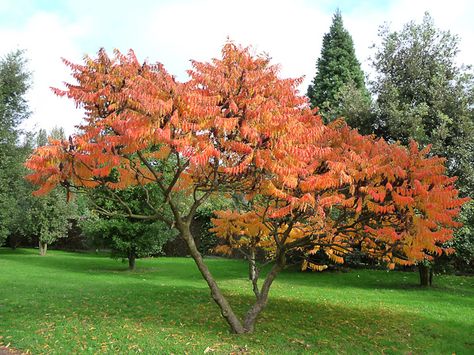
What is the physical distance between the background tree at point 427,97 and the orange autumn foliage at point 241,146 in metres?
8.18

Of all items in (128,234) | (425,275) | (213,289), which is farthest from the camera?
(128,234)

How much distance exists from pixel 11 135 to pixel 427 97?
22.8 m

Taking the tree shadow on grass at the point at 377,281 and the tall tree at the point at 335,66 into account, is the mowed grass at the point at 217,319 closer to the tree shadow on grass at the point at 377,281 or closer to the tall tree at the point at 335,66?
the tree shadow on grass at the point at 377,281

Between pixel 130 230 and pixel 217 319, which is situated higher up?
pixel 130 230

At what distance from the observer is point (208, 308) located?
10641mm

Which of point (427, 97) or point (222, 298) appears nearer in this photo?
point (222, 298)

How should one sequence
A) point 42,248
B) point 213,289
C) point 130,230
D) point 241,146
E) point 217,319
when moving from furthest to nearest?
point 42,248, point 130,230, point 217,319, point 213,289, point 241,146

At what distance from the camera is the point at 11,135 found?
26141mm

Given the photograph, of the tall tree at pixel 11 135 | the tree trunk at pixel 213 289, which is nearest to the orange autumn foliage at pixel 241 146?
the tree trunk at pixel 213 289

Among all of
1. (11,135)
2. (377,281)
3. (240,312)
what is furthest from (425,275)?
(11,135)

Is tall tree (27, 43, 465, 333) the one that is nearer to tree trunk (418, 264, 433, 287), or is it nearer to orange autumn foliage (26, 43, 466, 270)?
orange autumn foliage (26, 43, 466, 270)

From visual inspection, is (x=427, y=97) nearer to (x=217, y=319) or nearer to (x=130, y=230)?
(x=217, y=319)

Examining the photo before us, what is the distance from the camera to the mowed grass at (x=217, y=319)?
753 cm

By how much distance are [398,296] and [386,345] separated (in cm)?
746
